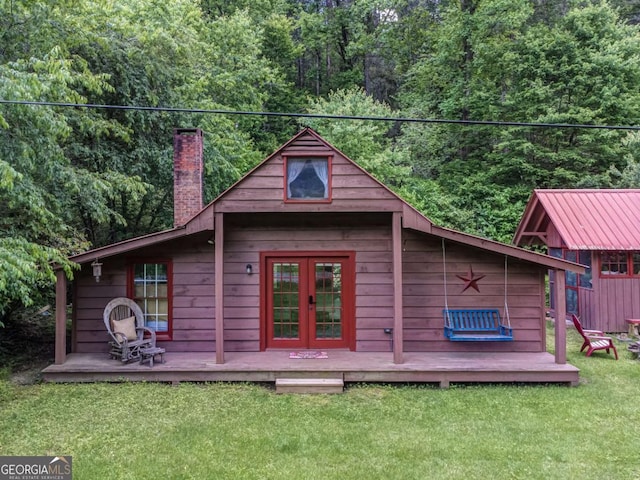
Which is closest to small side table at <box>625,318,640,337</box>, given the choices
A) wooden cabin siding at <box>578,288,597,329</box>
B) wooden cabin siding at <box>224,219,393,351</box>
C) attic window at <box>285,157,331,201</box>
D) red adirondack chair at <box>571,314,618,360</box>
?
wooden cabin siding at <box>578,288,597,329</box>

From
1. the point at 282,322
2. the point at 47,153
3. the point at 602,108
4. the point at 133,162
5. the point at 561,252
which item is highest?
the point at 602,108

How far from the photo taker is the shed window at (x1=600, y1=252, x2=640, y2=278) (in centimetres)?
978

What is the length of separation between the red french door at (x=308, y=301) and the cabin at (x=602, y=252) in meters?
5.01

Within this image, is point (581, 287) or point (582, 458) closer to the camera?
point (582, 458)

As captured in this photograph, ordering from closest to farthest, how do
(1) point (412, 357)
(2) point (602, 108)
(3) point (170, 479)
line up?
(3) point (170, 479) → (1) point (412, 357) → (2) point (602, 108)

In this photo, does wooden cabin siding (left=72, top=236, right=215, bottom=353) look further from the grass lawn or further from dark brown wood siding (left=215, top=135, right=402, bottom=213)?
dark brown wood siding (left=215, top=135, right=402, bottom=213)

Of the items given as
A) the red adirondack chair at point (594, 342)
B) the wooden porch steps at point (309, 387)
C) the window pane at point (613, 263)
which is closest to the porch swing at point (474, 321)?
the red adirondack chair at point (594, 342)

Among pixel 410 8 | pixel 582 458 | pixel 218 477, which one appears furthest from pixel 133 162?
pixel 410 8

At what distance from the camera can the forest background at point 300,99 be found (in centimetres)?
698

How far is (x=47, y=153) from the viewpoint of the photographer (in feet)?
21.3

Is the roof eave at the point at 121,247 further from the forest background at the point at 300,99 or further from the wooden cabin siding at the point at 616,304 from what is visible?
the wooden cabin siding at the point at 616,304

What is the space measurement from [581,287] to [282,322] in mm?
7549

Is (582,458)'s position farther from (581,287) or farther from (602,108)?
(602,108)

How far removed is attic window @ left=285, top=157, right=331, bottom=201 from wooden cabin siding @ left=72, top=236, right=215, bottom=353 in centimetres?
202
